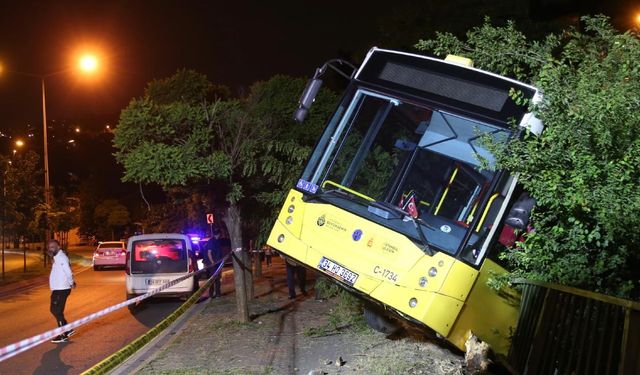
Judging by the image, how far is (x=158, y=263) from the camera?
14.9 metres

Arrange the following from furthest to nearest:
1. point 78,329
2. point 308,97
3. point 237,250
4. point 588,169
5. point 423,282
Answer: point 78,329 < point 237,250 < point 308,97 < point 423,282 < point 588,169

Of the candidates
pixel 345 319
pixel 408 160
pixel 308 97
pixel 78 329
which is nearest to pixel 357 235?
pixel 408 160

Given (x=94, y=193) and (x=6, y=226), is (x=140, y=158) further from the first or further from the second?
(x=94, y=193)

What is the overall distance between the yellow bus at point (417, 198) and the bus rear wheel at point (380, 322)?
2.20 metres

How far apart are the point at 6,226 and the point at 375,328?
19.1 metres

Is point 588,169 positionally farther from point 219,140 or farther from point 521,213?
point 219,140

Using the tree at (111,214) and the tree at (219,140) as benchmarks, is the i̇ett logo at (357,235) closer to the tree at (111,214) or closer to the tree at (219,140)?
the tree at (219,140)

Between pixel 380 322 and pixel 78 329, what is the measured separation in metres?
5.95

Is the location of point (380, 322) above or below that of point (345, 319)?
above

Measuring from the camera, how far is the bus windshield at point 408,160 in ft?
23.1

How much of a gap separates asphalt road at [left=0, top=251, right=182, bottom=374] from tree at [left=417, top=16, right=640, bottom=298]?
20.8 ft

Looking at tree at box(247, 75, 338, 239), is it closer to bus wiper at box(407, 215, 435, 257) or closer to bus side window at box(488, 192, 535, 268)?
bus wiper at box(407, 215, 435, 257)

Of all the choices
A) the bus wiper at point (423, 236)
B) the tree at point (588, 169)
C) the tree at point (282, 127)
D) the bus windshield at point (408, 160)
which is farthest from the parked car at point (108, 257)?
the tree at point (588, 169)

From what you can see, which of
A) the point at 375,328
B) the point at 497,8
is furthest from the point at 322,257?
the point at 497,8
